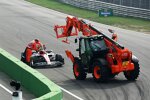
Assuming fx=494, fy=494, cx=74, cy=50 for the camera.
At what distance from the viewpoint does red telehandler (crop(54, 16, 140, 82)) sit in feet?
68.1

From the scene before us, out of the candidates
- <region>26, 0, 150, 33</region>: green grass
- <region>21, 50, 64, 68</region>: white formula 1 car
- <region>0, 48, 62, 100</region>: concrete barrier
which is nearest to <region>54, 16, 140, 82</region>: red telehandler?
<region>21, 50, 64, 68</region>: white formula 1 car

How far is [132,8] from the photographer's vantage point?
4262cm

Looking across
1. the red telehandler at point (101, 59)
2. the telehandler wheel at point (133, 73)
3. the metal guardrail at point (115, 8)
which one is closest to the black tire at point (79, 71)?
the red telehandler at point (101, 59)

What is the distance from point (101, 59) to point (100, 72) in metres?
0.58

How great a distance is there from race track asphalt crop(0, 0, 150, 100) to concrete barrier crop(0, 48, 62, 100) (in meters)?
1.35

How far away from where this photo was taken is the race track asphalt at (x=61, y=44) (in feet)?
64.1

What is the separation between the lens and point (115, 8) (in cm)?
4444

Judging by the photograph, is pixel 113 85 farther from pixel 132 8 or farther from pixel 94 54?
pixel 132 8

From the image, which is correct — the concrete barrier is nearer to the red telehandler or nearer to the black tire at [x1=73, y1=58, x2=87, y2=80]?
the black tire at [x1=73, y1=58, x2=87, y2=80]

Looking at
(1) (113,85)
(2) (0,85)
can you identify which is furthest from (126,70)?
(2) (0,85)

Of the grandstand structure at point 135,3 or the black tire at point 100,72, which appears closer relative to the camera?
the black tire at point 100,72

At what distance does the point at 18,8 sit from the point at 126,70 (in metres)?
28.7

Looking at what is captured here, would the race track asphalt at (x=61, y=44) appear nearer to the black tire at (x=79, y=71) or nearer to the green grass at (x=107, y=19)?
the black tire at (x=79, y=71)

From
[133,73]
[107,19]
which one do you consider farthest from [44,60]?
[107,19]
